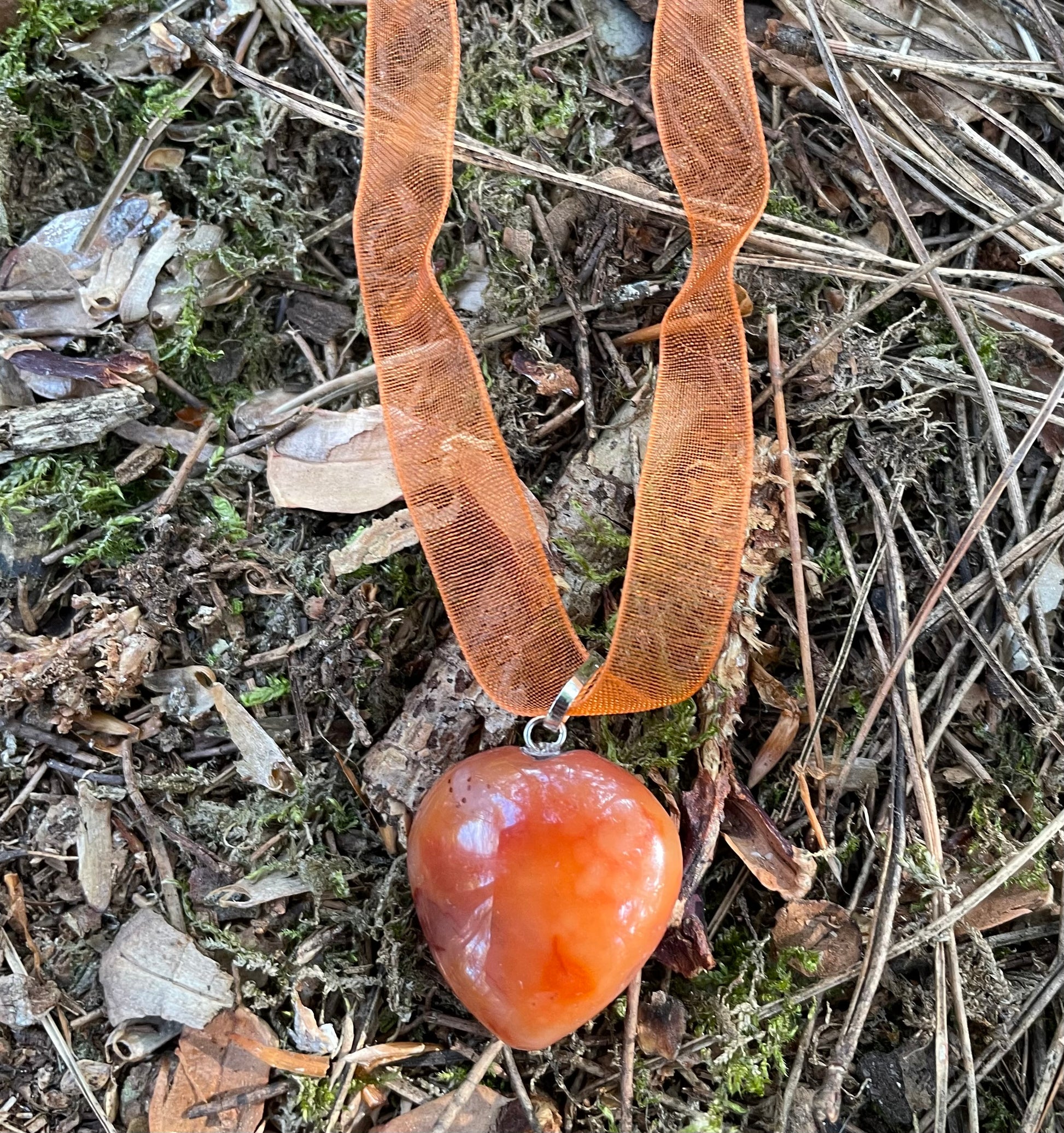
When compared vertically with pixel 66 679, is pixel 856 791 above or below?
below

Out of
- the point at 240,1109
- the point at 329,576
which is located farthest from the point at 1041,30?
the point at 240,1109

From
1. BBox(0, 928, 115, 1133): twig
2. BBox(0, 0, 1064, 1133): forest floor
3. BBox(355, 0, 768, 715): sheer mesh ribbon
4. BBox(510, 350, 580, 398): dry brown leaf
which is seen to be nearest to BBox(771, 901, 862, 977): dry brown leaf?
BBox(0, 0, 1064, 1133): forest floor

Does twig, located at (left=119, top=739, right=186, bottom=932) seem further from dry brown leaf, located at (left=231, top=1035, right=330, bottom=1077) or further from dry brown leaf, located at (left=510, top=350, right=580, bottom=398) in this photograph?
dry brown leaf, located at (left=510, top=350, right=580, bottom=398)

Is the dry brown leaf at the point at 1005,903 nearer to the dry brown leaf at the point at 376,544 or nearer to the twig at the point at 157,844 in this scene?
the dry brown leaf at the point at 376,544

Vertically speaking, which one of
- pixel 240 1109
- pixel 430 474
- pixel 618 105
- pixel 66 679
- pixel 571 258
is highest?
pixel 618 105

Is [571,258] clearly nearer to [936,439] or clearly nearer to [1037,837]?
[936,439]

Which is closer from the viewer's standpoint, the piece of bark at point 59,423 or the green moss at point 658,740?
the green moss at point 658,740

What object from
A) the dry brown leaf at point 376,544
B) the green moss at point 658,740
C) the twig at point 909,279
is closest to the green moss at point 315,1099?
the green moss at point 658,740
